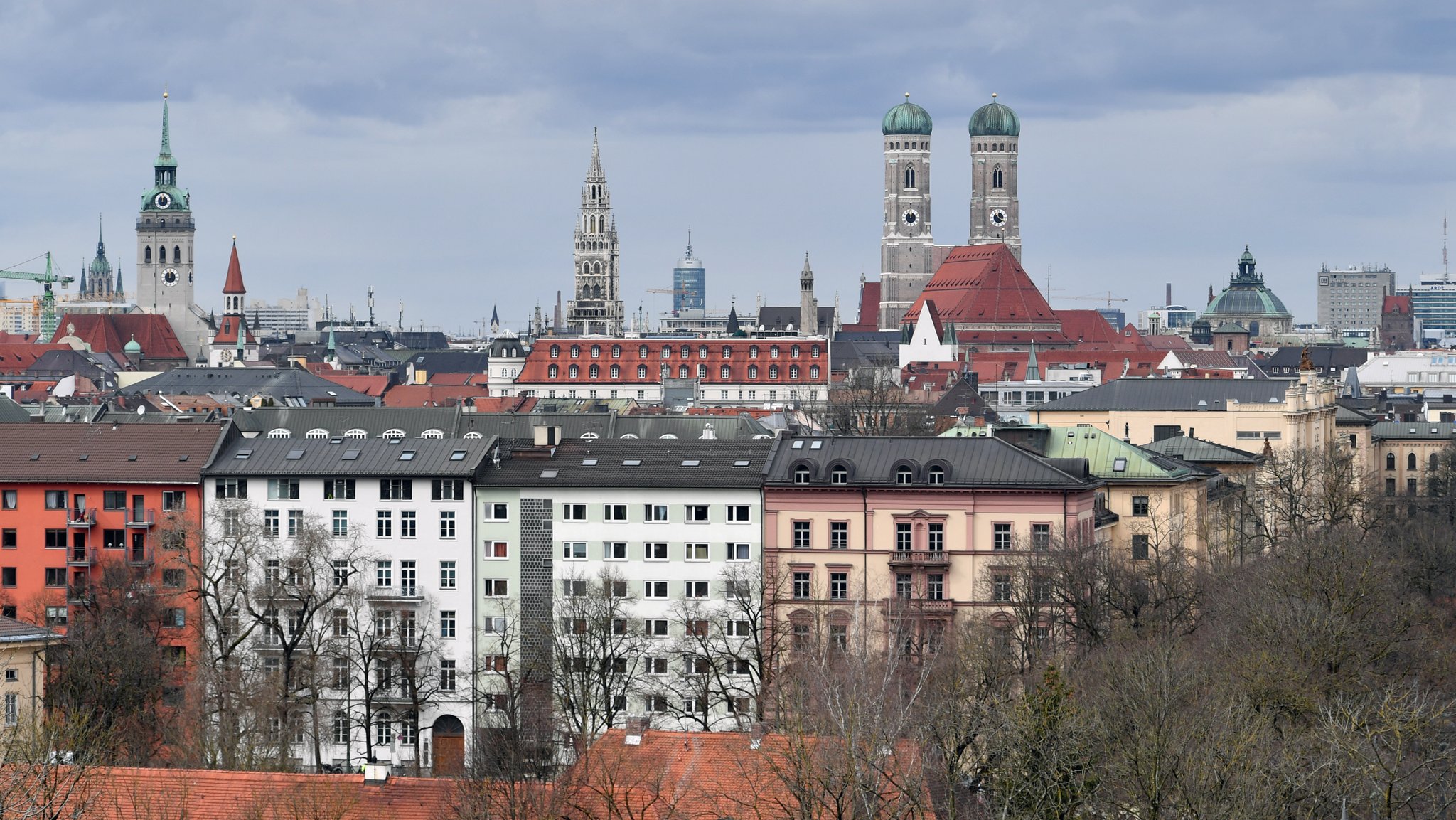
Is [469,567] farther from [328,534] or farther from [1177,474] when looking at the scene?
[1177,474]

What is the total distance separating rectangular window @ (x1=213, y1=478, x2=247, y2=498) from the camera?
85125mm

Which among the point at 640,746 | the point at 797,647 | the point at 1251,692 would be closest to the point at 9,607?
the point at 797,647

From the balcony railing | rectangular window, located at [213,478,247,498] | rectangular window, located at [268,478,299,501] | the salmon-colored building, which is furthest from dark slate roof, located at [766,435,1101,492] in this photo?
the balcony railing

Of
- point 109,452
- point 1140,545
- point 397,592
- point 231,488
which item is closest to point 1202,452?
point 1140,545

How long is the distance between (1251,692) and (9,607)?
136ft

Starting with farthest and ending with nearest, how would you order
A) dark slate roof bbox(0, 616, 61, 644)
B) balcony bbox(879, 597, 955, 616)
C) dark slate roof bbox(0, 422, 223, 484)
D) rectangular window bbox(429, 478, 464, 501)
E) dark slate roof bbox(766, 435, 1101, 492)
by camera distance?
dark slate roof bbox(0, 422, 223, 484) → rectangular window bbox(429, 478, 464, 501) → dark slate roof bbox(766, 435, 1101, 492) → balcony bbox(879, 597, 955, 616) → dark slate roof bbox(0, 616, 61, 644)

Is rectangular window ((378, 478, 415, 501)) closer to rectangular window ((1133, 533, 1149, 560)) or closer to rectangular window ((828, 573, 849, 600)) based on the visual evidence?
rectangular window ((828, 573, 849, 600))

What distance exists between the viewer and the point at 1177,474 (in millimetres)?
94250

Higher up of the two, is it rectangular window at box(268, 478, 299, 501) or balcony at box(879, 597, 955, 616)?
rectangular window at box(268, 478, 299, 501)

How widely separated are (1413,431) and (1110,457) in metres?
61.5

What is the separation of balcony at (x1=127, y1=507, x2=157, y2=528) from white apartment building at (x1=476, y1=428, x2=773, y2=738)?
1058cm

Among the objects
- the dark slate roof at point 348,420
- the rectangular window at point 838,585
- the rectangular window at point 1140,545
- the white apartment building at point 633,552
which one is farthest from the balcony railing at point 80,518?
the rectangular window at point 1140,545

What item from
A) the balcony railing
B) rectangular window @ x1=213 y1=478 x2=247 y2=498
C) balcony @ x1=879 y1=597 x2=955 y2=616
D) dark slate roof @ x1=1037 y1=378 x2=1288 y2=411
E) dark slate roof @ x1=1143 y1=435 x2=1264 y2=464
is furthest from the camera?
dark slate roof @ x1=1037 y1=378 x2=1288 y2=411

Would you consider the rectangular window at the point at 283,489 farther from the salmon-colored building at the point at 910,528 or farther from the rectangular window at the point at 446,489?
the salmon-colored building at the point at 910,528
